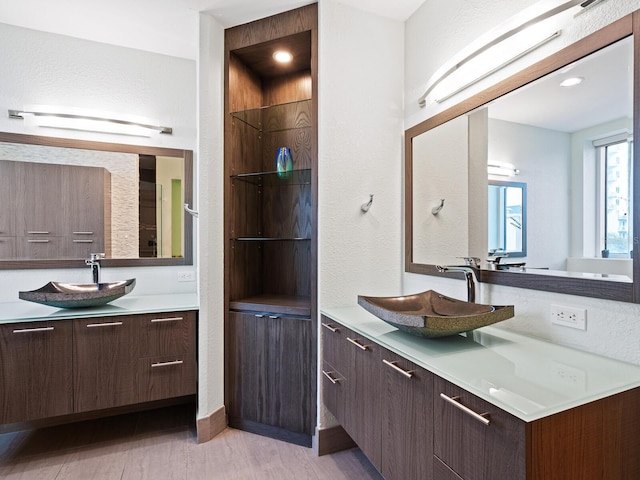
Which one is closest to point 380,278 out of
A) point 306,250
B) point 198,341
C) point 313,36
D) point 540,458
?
point 306,250

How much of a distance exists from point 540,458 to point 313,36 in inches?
86.6

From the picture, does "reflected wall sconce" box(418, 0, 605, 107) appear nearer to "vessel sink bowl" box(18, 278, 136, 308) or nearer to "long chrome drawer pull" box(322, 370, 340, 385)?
"long chrome drawer pull" box(322, 370, 340, 385)

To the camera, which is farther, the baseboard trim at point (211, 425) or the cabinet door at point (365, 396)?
the baseboard trim at point (211, 425)

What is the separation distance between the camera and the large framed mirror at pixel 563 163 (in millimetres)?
1113

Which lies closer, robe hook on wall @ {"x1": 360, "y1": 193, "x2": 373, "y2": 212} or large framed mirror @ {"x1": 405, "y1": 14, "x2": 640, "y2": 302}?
large framed mirror @ {"x1": 405, "y1": 14, "x2": 640, "y2": 302}

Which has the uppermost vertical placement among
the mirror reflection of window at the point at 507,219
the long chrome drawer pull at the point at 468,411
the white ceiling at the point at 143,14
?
the white ceiling at the point at 143,14

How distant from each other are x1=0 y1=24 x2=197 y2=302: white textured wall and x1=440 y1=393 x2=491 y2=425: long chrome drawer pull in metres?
2.16

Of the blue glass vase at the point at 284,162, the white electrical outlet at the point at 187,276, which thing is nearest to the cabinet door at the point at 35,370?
the white electrical outlet at the point at 187,276

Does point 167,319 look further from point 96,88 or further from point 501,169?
point 501,169

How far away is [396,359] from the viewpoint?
4.18ft

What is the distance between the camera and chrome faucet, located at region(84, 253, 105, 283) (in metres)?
2.33

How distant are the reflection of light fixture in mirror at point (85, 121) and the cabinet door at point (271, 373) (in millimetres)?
1549

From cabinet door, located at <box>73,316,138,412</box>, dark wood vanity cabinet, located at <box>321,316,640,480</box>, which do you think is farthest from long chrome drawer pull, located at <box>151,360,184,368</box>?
dark wood vanity cabinet, located at <box>321,316,640,480</box>

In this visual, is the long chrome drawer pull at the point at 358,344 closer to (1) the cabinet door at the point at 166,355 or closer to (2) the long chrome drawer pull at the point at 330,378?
(2) the long chrome drawer pull at the point at 330,378
